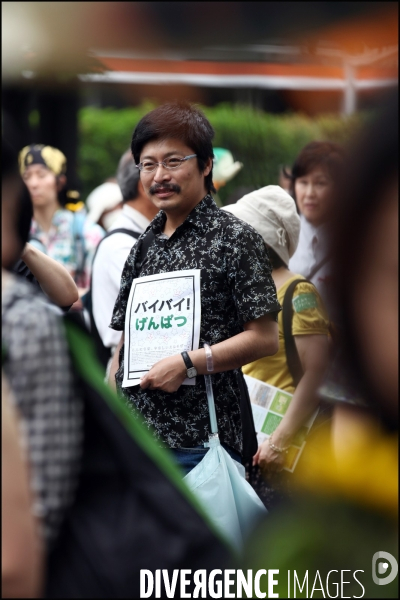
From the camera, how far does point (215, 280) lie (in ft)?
9.63

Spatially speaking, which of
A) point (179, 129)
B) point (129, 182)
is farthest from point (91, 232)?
point (179, 129)

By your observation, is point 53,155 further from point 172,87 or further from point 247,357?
point 247,357

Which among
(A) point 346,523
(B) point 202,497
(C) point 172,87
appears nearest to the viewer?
(A) point 346,523

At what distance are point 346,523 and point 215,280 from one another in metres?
2.04

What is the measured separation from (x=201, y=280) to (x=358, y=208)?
2.02 meters

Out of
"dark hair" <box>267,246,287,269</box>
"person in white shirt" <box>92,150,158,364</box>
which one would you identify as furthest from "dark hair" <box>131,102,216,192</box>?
"person in white shirt" <box>92,150,158,364</box>

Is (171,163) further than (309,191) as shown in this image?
No

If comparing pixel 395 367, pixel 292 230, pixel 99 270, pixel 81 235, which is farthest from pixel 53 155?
pixel 395 367

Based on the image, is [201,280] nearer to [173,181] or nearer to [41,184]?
[173,181]

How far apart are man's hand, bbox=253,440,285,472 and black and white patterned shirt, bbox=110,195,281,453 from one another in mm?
620

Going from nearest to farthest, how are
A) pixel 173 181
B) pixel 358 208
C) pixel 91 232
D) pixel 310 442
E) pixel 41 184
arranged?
pixel 358 208, pixel 310 442, pixel 173 181, pixel 41 184, pixel 91 232

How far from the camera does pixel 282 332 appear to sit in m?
3.71

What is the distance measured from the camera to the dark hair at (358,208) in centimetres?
90

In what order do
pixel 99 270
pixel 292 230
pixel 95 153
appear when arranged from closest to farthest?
1. pixel 292 230
2. pixel 99 270
3. pixel 95 153
